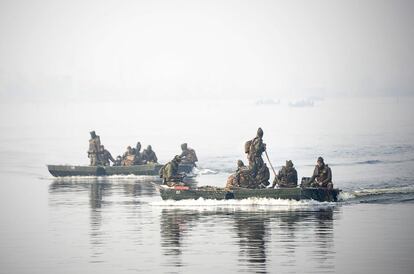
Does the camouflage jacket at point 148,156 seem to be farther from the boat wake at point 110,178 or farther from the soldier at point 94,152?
the soldier at point 94,152

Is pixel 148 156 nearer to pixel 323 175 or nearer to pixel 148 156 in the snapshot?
pixel 148 156

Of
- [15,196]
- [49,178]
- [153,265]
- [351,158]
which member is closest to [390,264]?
[153,265]

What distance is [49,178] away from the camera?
7438cm

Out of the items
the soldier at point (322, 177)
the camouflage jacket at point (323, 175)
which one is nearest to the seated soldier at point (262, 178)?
the soldier at point (322, 177)

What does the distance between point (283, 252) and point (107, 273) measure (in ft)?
21.3

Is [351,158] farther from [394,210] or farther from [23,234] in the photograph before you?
[23,234]

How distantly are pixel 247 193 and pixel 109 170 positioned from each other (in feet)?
68.4

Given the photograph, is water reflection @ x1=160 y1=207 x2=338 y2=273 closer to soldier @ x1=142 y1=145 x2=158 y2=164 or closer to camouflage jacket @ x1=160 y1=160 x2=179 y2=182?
camouflage jacket @ x1=160 y1=160 x2=179 y2=182

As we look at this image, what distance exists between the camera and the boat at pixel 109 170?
71875 mm

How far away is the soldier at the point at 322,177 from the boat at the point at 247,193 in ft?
1.30

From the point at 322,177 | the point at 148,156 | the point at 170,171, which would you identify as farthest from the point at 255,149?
the point at 148,156

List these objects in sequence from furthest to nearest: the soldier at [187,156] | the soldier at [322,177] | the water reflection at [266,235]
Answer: the soldier at [187,156] < the soldier at [322,177] < the water reflection at [266,235]

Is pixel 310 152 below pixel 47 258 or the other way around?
the other way around

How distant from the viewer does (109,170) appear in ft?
238
